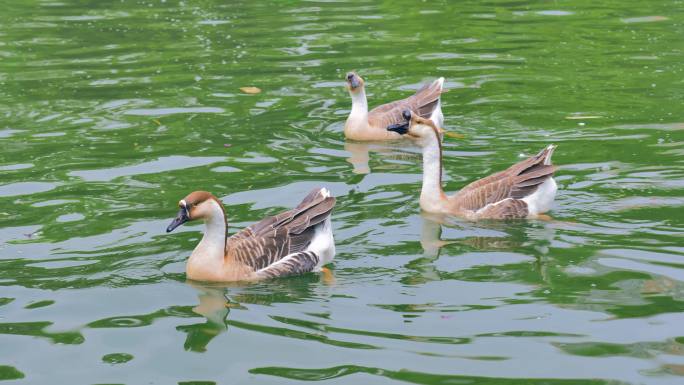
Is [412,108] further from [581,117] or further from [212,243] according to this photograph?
[212,243]

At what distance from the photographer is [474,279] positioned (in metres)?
11.1

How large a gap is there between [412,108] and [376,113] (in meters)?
0.51

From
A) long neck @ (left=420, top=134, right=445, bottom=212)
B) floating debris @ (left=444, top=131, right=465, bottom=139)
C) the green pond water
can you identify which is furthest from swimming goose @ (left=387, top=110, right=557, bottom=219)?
floating debris @ (left=444, top=131, right=465, bottom=139)

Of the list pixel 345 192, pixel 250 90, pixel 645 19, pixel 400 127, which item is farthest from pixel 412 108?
pixel 645 19

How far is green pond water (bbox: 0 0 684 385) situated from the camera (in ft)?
31.9

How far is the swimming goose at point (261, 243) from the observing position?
36.5 feet

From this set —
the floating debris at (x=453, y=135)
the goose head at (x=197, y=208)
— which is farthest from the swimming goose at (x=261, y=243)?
the floating debris at (x=453, y=135)

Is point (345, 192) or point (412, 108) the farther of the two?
point (412, 108)

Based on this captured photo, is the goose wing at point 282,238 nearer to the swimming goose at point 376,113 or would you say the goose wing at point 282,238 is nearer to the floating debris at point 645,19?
the swimming goose at point 376,113

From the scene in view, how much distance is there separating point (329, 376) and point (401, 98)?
32.2 feet

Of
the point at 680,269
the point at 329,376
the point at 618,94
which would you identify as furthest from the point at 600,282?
the point at 618,94

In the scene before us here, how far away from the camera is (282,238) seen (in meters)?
11.6

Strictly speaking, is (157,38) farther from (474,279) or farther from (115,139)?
(474,279)

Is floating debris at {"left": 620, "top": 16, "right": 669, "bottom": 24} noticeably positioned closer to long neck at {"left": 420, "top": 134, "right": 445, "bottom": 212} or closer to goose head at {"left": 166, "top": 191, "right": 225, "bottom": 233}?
long neck at {"left": 420, "top": 134, "right": 445, "bottom": 212}
